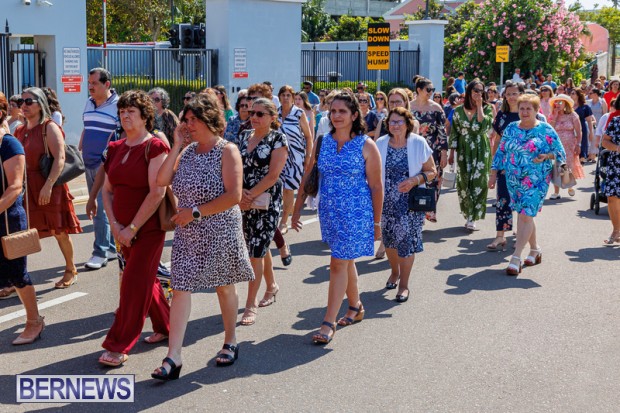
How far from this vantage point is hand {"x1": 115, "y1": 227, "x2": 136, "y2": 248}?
229 inches

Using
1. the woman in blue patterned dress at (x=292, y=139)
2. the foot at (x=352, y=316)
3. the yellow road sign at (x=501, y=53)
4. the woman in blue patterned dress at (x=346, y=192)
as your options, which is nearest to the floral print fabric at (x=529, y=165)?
the woman in blue patterned dress at (x=292, y=139)

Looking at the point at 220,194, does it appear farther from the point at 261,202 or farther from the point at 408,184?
the point at 408,184

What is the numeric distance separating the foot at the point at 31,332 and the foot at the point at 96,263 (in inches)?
89.9

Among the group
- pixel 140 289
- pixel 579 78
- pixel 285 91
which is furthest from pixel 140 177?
pixel 579 78

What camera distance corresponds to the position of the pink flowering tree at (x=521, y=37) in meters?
30.7

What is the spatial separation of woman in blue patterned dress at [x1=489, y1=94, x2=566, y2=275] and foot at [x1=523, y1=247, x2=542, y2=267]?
378mm

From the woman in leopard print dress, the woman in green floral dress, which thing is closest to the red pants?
the woman in leopard print dress

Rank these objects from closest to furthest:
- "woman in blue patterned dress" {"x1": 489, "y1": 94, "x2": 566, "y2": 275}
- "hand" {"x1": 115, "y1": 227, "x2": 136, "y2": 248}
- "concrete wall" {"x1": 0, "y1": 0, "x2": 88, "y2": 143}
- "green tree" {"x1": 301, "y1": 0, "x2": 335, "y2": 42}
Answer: "hand" {"x1": 115, "y1": 227, "x2": 136, "y2": 248}, "woman in blue patterned dress" {"x1": 489, "y1": 94, "x2": 566, "y2": 275}, "concrete wall" {"x1": 0, "y1": 0, "x2": 88, "y2": 143}, "green tree" {"x1": 301, "y1": 0, "x2": 335, "y2": 42}

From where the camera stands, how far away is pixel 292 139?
987 centimetres

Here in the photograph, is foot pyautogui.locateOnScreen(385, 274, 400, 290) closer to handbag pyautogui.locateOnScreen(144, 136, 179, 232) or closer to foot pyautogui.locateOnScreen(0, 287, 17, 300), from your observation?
handbag pyautogui.locateOnScreen(144, 136, 179, 232)

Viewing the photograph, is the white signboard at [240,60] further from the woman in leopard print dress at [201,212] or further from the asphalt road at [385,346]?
the woman in leopard print dress at [201,212]

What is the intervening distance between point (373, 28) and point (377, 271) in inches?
401

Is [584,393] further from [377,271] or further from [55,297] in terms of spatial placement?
[55,297]

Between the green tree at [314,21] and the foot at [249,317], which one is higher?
the green tree at [314,21]
